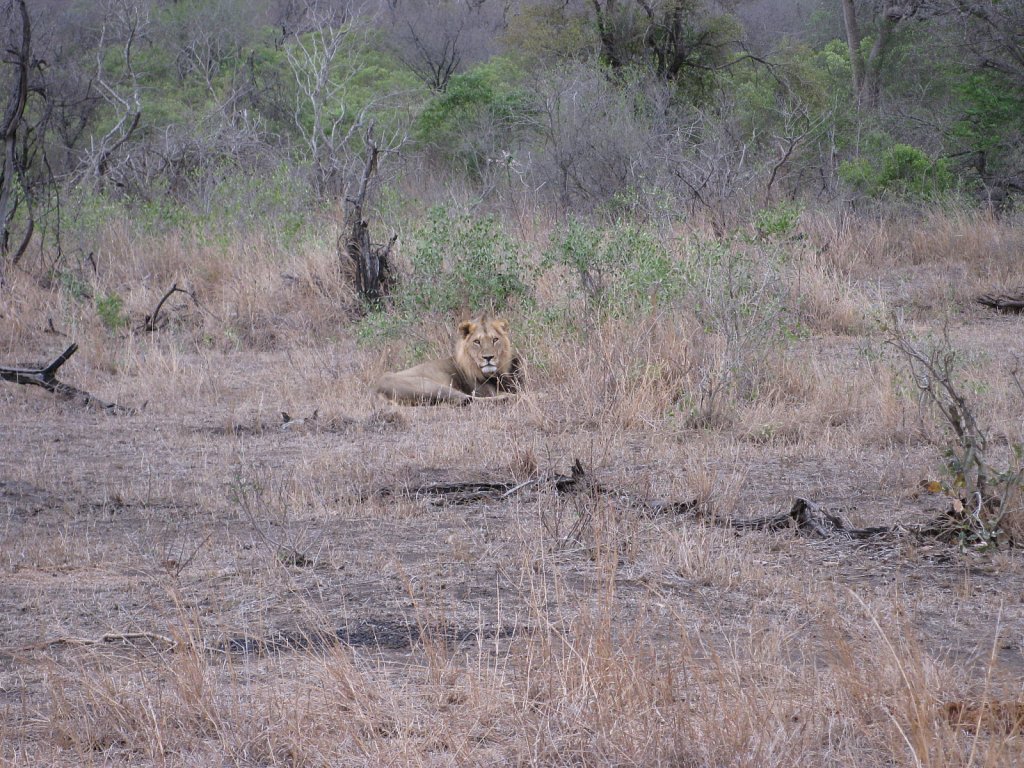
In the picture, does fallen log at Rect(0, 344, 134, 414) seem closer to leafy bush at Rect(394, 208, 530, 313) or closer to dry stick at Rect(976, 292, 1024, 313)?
leafy bush at Rect(394, 208, 530, 313)

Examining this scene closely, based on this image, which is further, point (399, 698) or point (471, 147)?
point (471, 147)

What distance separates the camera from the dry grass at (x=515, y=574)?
297 centimetres

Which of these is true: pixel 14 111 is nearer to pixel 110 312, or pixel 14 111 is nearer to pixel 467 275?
pixel 110 312

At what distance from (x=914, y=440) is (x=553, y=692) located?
176 inches

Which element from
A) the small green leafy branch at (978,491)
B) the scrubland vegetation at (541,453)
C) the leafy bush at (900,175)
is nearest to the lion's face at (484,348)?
the scrubland vegetation at (541,453)

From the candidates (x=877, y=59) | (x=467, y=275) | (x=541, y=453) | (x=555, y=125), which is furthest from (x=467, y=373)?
(x=877, y=59)

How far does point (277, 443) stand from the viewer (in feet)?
25.1

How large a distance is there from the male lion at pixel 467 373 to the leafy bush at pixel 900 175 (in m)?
9.42

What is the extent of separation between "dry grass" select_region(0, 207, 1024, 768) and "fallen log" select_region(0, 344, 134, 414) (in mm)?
121

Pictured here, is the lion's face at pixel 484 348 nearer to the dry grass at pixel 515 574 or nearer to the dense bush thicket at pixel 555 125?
the dry grass at pixel 515 574

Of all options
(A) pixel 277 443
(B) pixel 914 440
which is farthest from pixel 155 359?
(B) pixel 914 440

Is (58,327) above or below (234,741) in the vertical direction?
below

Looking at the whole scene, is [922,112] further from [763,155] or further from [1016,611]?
[1016,611]

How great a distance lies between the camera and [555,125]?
1859 centimetres
